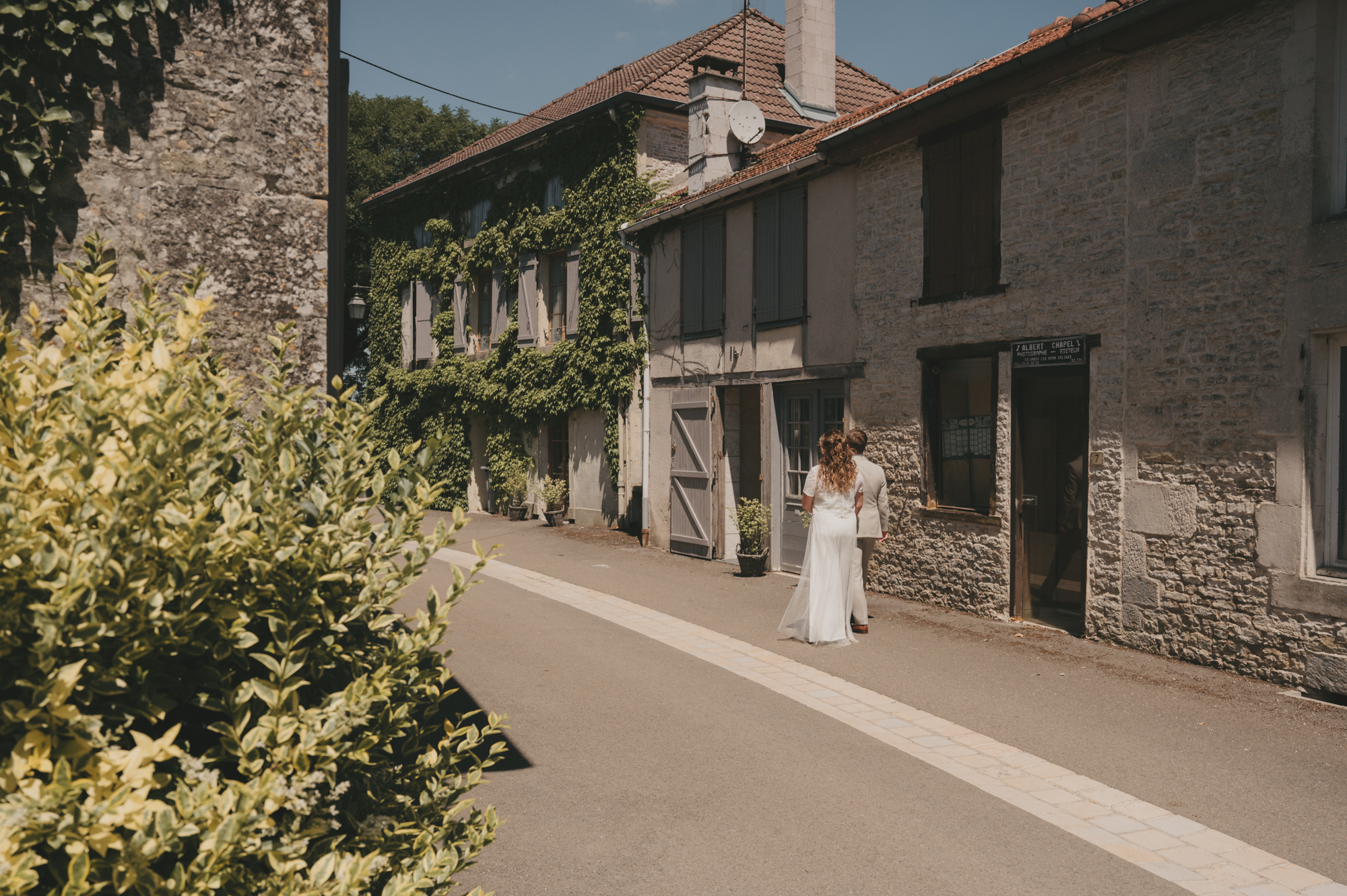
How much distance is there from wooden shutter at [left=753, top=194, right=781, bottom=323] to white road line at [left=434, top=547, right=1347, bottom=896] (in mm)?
6062

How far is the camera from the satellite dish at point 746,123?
16016 mm

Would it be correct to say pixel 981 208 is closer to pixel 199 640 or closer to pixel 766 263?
pixel 766 263

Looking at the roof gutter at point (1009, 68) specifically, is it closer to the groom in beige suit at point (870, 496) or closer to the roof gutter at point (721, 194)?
the roof gutter at point (721, 194)

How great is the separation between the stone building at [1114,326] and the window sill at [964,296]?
1.1 inches

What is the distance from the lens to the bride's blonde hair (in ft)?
30.3

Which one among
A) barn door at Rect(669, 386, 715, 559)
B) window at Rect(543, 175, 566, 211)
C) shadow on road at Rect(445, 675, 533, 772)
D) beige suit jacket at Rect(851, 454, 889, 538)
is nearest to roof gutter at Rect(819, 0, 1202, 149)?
beige suit jacket at Rect(851, 454, 889, 538)

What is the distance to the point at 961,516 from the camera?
34.7ft

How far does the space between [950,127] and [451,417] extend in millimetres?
15773

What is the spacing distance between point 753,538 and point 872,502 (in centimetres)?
345

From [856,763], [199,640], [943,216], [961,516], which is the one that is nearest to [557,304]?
[943,216]

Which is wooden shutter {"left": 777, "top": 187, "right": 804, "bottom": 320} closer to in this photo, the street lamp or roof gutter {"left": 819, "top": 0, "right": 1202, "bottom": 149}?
roof gutter {"left": 819, "top": 0, "right": 1202, "bottom": 149}

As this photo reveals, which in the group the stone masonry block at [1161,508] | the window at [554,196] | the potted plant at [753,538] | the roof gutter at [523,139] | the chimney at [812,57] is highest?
the chimney at [812,57]

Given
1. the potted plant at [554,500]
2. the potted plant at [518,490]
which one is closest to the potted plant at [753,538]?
the potted plant at [554,500]

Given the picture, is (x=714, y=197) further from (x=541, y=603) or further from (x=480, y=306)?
(x=480, y=306)
